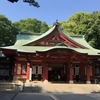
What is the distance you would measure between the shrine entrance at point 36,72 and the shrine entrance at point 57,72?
208 centimetres

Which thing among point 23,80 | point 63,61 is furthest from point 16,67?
point 63,61

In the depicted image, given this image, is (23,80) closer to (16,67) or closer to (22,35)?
(16,67)

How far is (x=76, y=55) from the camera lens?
21328 millimetres

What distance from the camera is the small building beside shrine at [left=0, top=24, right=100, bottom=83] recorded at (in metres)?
21.0

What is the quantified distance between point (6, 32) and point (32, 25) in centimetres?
2117

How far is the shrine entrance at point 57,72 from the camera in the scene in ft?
81.1

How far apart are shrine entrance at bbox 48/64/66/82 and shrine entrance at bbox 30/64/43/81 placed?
2.08 metres

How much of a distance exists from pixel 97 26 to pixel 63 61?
15.1m

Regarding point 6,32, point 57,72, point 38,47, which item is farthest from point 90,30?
point 6,32

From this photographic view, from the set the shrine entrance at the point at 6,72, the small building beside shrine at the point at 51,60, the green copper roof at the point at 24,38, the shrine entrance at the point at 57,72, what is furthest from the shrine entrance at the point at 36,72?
the green copper roof at the point at 24,38

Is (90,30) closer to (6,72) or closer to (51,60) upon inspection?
(51,60)

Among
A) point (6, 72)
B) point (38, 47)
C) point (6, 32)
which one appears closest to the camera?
point (38, 47)

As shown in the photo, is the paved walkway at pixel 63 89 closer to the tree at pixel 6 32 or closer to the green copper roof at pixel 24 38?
the green copper roof at pixel 24 38

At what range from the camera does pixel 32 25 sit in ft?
182
